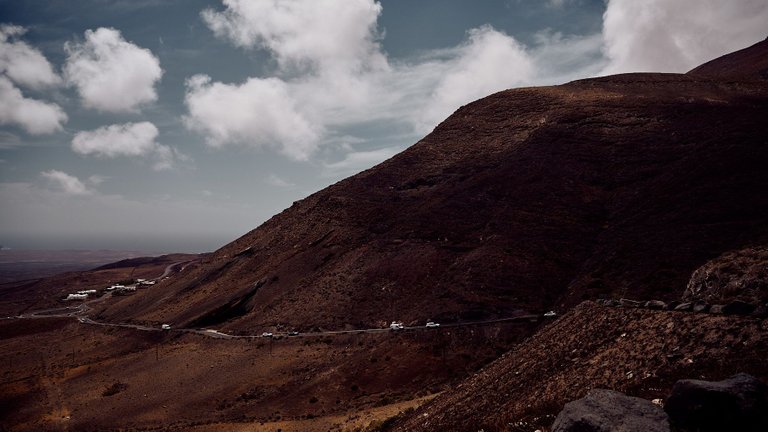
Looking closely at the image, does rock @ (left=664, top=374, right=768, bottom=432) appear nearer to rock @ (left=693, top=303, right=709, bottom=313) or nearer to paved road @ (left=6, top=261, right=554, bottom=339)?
rock @ (left=693, top=303, right=709, bottom=313)

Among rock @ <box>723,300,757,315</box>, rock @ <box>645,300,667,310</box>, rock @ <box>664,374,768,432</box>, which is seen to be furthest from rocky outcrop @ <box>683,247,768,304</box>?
rock @ <box>664,374,768,432</box>

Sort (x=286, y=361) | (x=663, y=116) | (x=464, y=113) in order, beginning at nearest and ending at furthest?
(x=286, y=361) → (x=663, y=116) → (x=464, y=113)

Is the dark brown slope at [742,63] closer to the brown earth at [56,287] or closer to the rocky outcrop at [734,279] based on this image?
the rocky outcrop at [734,279]

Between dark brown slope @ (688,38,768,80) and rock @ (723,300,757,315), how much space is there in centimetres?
14535

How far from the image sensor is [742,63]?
506 ft

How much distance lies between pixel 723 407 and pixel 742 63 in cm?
19400

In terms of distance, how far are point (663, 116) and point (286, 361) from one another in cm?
7480

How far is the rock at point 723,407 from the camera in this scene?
938cm

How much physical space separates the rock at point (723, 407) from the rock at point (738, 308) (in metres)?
6.98

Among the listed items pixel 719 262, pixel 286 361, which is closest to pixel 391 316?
pixel 286 361

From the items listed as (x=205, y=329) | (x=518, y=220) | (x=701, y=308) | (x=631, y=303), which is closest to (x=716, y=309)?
(x=701, y=308)

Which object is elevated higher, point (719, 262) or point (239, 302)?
point (719, 262)

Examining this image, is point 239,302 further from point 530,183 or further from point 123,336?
point 530,183

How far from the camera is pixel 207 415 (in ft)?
137
